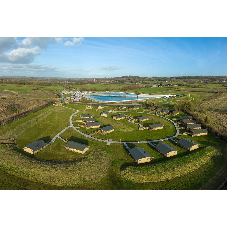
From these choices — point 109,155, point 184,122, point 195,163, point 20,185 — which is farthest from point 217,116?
point 20,185

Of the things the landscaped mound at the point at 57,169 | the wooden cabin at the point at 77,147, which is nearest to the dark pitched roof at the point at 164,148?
the landscaped mound at the point at 57,169

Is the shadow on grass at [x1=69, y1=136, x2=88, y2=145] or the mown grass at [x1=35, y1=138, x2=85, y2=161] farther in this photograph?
the shadow on grass at [x1=69, y1=136, x2=88, y2=145]

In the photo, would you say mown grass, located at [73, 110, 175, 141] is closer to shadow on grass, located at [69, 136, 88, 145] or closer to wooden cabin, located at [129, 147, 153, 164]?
shadow on grass, located at [69, 136, 88, 145]

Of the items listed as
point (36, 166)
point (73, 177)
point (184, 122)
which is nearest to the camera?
point (73, 177)

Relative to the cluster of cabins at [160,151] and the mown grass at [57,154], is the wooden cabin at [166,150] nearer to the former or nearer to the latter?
the cluster of cabins at [160,151]

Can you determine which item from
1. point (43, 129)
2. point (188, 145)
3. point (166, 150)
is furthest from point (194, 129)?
point (43, 129)

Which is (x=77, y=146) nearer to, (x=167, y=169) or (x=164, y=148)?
(x=167, y=169)

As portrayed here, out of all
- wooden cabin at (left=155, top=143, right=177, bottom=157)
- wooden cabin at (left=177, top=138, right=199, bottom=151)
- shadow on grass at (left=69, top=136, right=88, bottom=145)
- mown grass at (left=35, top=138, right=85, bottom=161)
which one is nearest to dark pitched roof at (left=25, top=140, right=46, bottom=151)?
mown grass at (left=35, top=138, right=85, bottom=161)

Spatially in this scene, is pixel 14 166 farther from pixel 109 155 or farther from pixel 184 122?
pixel 184 122
